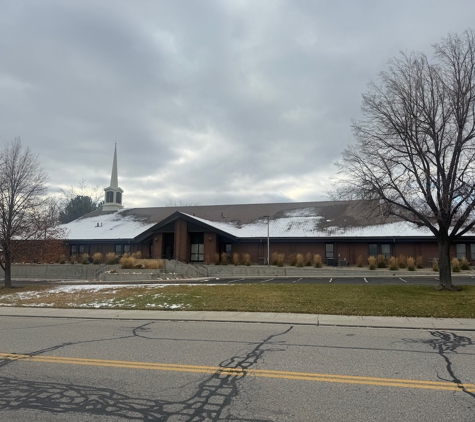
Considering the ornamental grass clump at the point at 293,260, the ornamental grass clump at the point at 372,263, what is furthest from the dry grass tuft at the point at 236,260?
the ornamental grass clump at the point at 372,263

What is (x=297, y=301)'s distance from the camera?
14.3 metres

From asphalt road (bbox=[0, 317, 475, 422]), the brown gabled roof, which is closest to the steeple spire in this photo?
the brown gabled roof

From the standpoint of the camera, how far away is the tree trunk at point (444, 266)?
17.1m

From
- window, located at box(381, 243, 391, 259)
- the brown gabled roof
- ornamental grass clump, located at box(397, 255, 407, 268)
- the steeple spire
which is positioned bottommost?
ornamental grass clump, located at box(397, 255, 407, 268)

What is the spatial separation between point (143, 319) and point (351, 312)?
20.9 ft

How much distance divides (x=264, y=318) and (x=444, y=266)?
33.3ft

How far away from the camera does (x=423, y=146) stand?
17141 mm

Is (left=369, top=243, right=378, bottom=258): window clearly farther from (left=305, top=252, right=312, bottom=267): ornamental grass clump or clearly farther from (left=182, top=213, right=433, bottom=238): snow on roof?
(left=305, top=252, right=312, bottom=267): ornamental grass clump

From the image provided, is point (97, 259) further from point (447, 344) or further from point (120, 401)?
point (120, 401)

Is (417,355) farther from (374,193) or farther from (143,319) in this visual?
(374,193)

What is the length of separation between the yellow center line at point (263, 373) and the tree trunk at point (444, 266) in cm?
1313

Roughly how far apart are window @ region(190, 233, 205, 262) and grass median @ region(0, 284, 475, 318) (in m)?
21.0

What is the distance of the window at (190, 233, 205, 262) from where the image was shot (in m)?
39.8

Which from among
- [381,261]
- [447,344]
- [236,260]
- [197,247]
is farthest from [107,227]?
[447,344]
